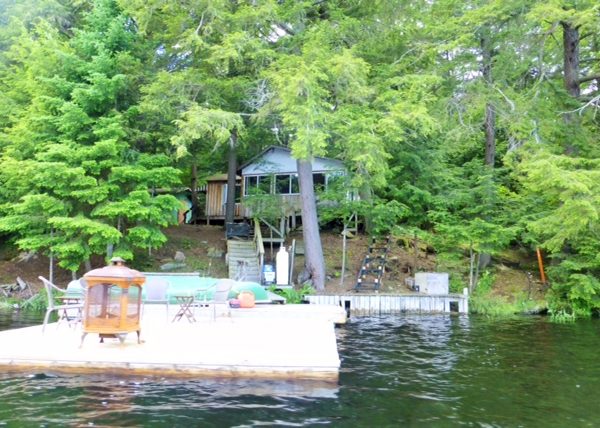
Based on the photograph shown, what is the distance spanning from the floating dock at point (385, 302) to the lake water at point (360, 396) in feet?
20.1

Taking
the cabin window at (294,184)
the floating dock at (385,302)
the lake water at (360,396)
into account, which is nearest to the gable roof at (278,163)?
the cabin window at (294,184)

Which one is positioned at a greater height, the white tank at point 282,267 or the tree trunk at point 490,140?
the tree trunk at point 490,140

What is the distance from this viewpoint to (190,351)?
22.8 ft

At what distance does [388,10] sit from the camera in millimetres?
16750

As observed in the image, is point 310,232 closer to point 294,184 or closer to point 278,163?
point 294,184

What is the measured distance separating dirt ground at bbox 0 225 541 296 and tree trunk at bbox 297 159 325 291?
60 centimetres

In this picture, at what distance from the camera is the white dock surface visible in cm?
643

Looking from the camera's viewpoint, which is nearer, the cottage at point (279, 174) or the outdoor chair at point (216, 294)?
the outdoor chair at point (216, 294)

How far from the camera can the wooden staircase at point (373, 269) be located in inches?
645

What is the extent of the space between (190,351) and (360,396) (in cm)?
248

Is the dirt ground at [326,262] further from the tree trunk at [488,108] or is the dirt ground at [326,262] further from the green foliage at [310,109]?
the tree trunk at [488,108]

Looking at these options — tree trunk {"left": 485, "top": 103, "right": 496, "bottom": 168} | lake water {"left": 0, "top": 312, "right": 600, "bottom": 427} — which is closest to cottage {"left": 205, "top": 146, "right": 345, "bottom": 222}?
tree trunk {"left": 485, "top": 103, "right": 496, "bottom": 168}

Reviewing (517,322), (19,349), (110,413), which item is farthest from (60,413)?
(517,322)

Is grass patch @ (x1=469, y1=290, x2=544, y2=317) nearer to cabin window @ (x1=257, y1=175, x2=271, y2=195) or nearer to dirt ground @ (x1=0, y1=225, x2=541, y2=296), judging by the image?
dirt ground @ (x1=0, y1=225, x2=541, y2=296)
